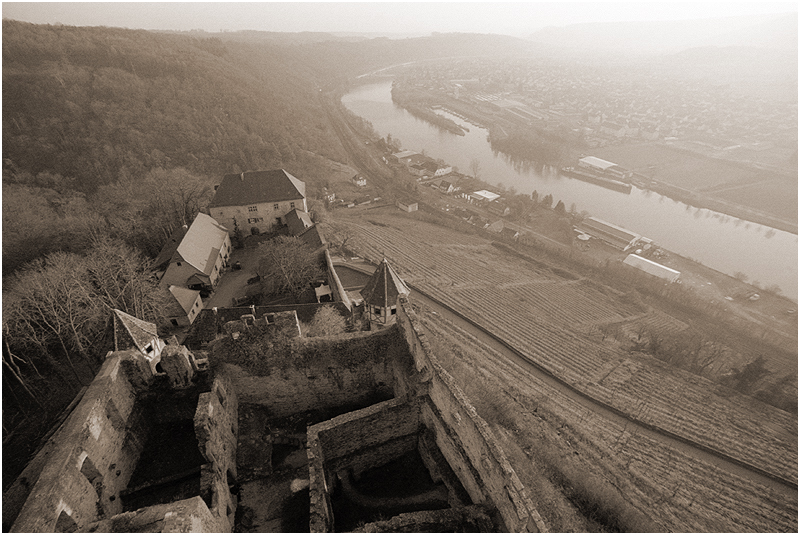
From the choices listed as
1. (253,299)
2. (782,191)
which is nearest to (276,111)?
(253,299)

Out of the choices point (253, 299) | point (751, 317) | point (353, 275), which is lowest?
point (751, 317)

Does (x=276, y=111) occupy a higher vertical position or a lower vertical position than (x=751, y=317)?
higher

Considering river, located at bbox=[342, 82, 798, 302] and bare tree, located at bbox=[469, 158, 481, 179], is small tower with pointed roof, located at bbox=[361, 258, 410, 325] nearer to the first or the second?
river, located at bbox=[342, 82, 798, 302]

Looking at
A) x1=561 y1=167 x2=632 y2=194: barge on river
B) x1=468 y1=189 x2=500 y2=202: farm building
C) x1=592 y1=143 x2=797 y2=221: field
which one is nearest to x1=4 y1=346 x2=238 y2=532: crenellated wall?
x1=468 y1=189 x2=500 y2=202: farm building

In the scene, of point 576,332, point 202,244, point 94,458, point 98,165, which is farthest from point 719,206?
point 98,165

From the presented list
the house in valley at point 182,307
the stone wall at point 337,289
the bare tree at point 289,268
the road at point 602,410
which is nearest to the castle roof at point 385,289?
the stone wall at point 337,289

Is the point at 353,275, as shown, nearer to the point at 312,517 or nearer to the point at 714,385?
the point at 312,517
